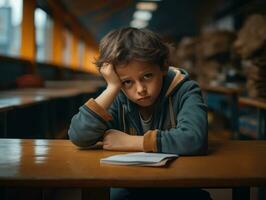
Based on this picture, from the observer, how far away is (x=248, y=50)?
468 centimetres

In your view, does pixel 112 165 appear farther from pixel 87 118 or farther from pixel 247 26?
pixel 247 26

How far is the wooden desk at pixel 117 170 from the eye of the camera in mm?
1110

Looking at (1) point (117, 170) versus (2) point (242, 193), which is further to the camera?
(2) point (242, 193)

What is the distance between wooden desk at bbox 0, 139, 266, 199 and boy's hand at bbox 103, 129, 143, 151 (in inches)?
1.8

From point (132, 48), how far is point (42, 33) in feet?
26.3

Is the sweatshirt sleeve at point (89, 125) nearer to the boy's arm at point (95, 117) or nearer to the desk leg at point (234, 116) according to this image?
the boy's arm at point (95, 117)

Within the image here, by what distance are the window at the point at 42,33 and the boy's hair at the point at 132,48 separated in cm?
667

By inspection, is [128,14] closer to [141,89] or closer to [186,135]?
[141,89]

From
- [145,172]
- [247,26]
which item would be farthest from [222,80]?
[145,172]

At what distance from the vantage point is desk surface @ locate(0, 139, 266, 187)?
1112 millimetres

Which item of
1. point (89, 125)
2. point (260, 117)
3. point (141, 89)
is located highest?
point (141, 89)

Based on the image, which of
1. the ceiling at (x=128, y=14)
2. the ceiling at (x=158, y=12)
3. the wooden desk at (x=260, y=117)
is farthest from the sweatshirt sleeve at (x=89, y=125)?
the ceiling at (x=128, y=14)

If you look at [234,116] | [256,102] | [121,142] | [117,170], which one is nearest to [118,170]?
[117,170]

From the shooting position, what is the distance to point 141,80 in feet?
5.33
